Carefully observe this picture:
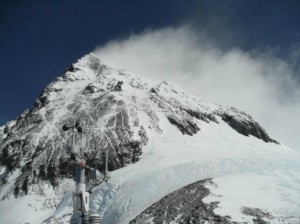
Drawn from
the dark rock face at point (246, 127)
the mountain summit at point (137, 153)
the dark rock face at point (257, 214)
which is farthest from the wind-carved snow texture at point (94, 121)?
the dark rock face at point (257, 214)

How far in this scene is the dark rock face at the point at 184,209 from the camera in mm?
50469

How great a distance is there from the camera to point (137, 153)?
292ft

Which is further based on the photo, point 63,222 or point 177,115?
point 177,115

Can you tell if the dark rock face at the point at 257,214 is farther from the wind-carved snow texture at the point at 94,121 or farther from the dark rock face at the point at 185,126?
the dark rock face at the point at 185,126

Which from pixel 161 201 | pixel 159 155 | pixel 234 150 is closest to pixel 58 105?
pixel 159 155

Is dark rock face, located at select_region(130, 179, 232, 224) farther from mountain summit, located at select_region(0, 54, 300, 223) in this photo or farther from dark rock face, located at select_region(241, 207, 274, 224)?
dark rock face, located at select_region(241, 207, 274, 224)

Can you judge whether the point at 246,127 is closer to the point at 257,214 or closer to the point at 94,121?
the point at 94,121

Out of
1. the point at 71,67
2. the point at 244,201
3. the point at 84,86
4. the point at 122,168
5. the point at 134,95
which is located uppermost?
the point at 71,67

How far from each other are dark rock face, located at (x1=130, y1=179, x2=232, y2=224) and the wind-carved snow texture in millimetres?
22838

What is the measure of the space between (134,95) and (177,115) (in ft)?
40.7

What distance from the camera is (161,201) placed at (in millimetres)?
58969

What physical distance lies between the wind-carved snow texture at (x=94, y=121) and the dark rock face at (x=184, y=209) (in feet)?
74.9

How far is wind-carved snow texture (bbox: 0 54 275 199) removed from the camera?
89250 millimetres

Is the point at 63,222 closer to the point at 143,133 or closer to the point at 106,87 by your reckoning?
the point at 143,133
